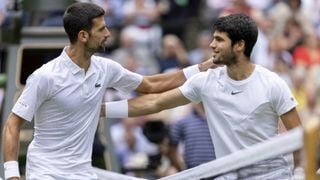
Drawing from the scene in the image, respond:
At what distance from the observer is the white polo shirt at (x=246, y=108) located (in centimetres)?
787

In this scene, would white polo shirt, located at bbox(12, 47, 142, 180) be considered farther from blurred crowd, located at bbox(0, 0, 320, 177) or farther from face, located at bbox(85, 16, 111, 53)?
blurred crowd, located at bbox(0, 0, 320, 177)

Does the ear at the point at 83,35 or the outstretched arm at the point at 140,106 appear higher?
the ear at the point at 83,35

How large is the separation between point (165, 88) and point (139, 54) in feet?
26.1

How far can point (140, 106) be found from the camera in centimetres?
873

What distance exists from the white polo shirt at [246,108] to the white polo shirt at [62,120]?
81 centimetres

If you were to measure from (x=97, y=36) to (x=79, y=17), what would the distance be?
0.17 meters

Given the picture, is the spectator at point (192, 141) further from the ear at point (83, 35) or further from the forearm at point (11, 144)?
the forearm at point (11, 144)

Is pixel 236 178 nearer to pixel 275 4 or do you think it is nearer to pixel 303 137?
pixel 303 137

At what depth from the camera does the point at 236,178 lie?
24.5ft

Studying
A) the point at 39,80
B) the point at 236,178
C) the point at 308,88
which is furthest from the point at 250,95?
the point at 308,88

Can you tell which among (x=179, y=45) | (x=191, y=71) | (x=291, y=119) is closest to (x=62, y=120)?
(x=191, y=71)

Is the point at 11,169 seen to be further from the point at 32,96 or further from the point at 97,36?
the point at 97,36

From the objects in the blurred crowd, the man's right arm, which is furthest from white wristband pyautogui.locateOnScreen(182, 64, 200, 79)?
the blurred crowd

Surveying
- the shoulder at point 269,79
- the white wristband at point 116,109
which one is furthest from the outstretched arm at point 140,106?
the shoulder at point 269,79
